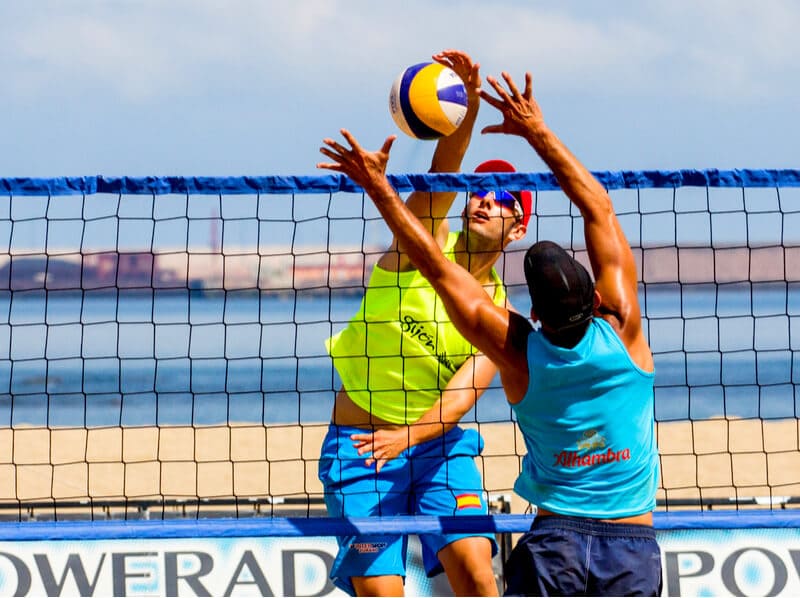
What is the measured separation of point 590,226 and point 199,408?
731 inches

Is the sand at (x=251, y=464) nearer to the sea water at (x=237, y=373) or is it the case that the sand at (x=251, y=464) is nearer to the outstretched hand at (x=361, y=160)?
the sea water at (x=237, y=373)

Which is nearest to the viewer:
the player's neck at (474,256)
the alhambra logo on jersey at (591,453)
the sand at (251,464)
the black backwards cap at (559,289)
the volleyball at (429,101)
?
the black backwards cap at (559,289)

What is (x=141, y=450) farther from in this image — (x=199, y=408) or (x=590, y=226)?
(x=590, y=226)

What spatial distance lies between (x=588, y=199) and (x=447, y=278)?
60 centimetres

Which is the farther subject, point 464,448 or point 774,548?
point 774,548

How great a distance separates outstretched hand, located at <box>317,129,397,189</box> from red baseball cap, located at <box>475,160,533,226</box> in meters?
0.91

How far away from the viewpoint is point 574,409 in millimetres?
3701

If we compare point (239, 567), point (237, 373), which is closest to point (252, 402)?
point (237, 373)

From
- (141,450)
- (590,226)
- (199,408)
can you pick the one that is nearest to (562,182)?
(590,226)

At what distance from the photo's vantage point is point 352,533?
462 centimetres

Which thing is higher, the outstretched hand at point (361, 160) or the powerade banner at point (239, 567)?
the outstretched hand at point (361, 160)

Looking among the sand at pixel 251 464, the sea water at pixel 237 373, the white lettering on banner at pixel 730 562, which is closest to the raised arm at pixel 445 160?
the sea water at pixel 237 373

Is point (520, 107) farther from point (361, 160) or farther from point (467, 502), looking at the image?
point (467, 502)

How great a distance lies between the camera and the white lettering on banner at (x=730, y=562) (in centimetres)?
585
